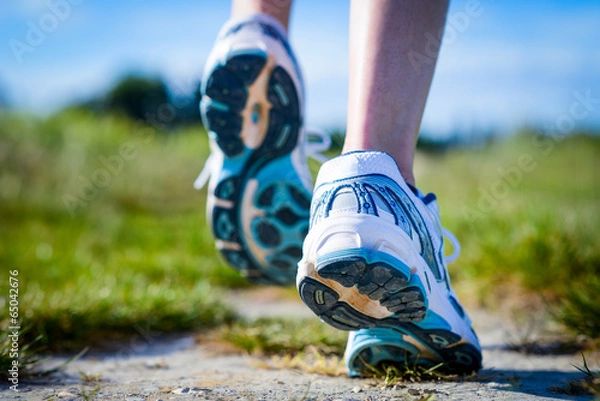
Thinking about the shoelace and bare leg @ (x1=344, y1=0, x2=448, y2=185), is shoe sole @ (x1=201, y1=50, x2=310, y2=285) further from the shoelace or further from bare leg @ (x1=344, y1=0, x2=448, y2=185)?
bare leg @ (x1=344, y1=0, x2=448, y2=185)

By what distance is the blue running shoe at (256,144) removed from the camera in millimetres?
1484

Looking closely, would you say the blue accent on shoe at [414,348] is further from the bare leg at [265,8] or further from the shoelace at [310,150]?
the bare leg at [265,8]

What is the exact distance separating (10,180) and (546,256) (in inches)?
153

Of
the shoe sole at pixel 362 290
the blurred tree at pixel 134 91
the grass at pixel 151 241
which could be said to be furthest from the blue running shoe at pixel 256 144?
the blurred tree at pixel 134 91

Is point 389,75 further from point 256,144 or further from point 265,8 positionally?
point 265,8

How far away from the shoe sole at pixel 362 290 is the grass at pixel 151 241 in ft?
1.87

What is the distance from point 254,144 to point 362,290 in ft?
2.27

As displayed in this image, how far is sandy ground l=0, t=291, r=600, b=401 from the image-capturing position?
105 cm

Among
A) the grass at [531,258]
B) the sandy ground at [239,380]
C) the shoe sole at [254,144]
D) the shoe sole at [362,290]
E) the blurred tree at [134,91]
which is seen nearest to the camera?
the shoe sole at [362,290]

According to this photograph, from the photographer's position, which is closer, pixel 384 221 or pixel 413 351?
pixel 384 221

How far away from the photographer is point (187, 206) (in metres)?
5.33

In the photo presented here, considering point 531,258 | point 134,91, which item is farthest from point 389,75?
point 134,91

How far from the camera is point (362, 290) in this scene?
97cm

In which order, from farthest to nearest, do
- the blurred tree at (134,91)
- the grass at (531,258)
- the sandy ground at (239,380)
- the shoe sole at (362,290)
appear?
the blurred tree at (134,91)
the grass at (531,258)
the sandy ground at (239,380)
the shoe sole at (362,290)
